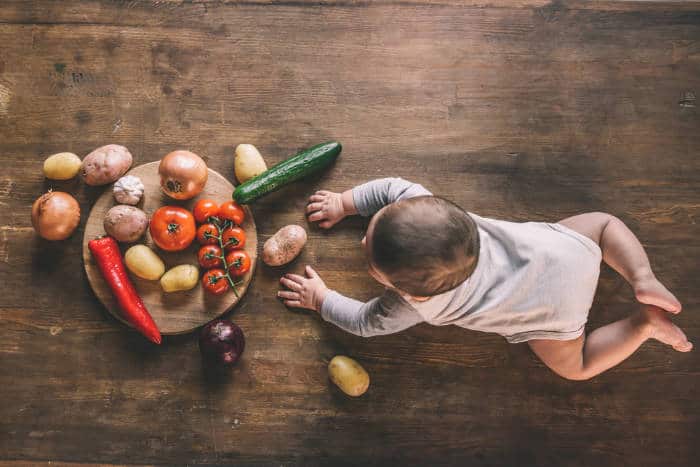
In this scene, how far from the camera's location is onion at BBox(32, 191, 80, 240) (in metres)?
1.36

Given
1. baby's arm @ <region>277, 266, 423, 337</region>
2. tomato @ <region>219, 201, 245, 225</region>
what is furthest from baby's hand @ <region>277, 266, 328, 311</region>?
tomato @ <region>219, 201, 245, 225</region>

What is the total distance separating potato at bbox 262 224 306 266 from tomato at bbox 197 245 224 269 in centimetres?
13

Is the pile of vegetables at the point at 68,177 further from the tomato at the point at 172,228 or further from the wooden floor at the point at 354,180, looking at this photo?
the tomato at the point at 172,228

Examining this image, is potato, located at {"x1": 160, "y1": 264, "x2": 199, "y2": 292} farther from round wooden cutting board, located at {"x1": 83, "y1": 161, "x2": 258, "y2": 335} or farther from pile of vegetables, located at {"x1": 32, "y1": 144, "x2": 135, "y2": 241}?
pile of vegetables, located at {"x1": 32, "y1": 144, "x2": 135, "y2": 241}

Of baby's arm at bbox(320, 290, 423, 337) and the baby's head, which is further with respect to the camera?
baby's arm at bbox(320, 290, 423, 337)

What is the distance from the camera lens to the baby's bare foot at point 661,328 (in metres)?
1.30

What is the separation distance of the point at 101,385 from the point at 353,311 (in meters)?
0.80

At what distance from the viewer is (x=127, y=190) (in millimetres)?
1358

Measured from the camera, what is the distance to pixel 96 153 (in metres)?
1.40

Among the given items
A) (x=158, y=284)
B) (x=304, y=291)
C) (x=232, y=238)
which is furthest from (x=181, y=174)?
Result: (x=304, y=291)

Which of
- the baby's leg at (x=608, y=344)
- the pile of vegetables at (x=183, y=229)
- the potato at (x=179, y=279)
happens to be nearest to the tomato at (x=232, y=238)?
the pile of vegetables at (x=183, y=229)

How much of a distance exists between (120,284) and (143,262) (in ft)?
0.29

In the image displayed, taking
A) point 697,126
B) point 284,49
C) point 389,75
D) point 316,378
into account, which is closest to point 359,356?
point 316,378

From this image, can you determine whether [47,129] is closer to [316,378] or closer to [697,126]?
[316,378]
